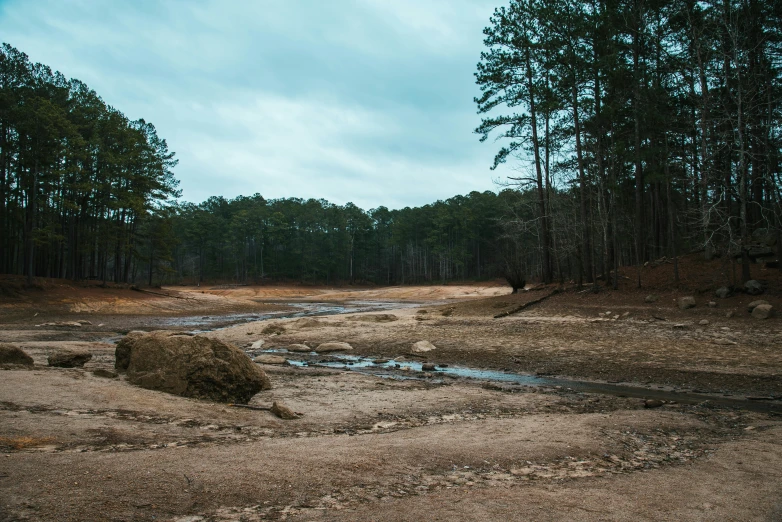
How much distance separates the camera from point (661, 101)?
20.7 m

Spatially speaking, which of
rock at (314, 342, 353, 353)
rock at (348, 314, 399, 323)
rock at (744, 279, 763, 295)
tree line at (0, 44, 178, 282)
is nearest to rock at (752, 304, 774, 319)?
rock at (744, 279, 763, 295)

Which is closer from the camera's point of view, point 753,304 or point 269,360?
point 269,360

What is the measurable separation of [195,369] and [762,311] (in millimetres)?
16337

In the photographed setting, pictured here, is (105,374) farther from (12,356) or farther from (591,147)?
(591,147)

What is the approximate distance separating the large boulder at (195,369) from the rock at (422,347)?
7.18 metres

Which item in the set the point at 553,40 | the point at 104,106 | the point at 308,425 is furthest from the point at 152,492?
the point at 104,106

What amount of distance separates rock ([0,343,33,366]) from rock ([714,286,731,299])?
2060cm

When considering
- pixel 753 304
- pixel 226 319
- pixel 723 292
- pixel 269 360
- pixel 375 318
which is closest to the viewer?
pixel 269 360

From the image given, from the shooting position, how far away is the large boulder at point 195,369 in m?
7.65

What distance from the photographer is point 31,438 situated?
15.0ft

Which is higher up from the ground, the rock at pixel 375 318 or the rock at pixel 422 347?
the rock at pixel 375 318

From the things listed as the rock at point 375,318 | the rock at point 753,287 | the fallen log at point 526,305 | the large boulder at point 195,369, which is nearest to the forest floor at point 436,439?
the large boulder at point 195,369

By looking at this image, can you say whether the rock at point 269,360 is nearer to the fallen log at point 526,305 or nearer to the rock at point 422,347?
the rock at point 422,347

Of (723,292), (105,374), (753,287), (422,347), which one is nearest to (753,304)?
(753,287)
